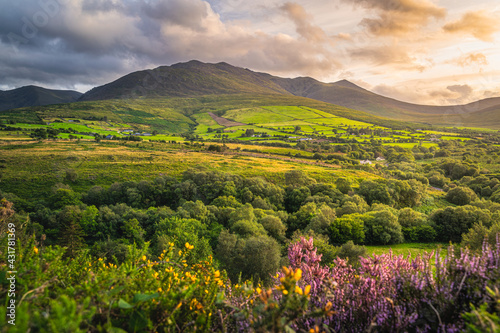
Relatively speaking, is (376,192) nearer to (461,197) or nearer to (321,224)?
(461,197)

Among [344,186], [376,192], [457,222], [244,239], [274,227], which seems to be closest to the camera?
[244,239]

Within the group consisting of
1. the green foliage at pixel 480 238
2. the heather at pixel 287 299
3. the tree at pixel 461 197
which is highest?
the heather at pixel 287 299

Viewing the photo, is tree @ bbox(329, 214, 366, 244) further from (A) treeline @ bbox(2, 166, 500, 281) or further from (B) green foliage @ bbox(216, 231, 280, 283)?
(B) green foliage @ bbox(216, 231, 280, 283)

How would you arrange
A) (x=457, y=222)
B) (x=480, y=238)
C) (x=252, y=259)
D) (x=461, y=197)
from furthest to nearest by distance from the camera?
(x=461, y=197), (x=457, y=222), (x=252, y=259), (x=480, y=238)

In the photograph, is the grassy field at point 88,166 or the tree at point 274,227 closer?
the tree at point 274,227

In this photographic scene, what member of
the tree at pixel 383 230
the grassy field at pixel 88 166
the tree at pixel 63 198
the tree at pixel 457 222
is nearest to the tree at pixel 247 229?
the tree at pixel 383 230

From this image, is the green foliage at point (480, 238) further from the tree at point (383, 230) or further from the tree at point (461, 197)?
the tree at point (461, 197)

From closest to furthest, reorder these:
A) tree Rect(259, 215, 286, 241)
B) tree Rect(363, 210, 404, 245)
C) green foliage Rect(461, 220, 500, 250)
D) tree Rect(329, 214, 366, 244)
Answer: green foliage Rect(461, 220, 500, 250), tree Rect(363, 210, 404, 245), tree Rect(329, 214, 366, 244), tree Rect(259, 215, 286, 241)

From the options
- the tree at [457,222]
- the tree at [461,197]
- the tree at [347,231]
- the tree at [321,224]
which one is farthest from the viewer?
the tree at [461,197]

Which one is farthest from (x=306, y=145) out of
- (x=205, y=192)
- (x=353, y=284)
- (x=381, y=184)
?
(x=353, y=284)

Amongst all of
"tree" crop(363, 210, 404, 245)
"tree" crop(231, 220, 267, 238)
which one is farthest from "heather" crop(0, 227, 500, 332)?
"tree" crop(363, 210, 404, 245)

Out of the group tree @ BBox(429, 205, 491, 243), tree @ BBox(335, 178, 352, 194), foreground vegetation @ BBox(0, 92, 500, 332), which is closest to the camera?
foreground vegetation @ BBox(0, 92, 500, 332)

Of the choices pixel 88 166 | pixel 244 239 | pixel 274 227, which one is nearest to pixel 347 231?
pixel 274 227

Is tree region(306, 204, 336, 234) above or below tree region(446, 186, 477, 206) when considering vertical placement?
above
